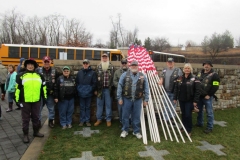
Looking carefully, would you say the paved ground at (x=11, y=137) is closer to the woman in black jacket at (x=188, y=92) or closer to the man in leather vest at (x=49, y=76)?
the man in leather vest at (x=49, y=76)

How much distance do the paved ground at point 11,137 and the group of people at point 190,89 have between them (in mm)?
3236

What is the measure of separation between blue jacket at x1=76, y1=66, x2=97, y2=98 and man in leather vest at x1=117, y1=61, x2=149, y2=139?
954 millimetres

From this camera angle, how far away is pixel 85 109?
502 cm

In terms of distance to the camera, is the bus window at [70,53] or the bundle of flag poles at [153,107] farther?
the bus window at [70,53]

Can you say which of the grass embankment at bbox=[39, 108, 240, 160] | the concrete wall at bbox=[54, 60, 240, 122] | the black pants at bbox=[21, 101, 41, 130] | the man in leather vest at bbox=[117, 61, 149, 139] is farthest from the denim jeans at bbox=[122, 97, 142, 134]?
the concrete wall at bbox=[54, 60, 240, 122]

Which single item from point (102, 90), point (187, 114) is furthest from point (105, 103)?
point (187, 114)

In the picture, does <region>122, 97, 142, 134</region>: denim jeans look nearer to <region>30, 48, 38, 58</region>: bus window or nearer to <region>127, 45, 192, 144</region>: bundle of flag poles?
<region>127, 45, 192, 144</region>: bundle of flag poles

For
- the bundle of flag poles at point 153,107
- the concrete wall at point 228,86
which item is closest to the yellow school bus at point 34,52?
the bundle of flag poles at point 153,107

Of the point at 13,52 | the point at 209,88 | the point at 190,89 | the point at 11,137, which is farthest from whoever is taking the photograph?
the point at 13,52

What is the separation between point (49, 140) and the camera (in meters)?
3.98

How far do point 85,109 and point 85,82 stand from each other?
0.81m

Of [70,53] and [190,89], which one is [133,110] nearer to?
[190,89]

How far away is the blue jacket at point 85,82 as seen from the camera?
4.73 metres

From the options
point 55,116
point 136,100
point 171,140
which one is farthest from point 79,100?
point 171,140
